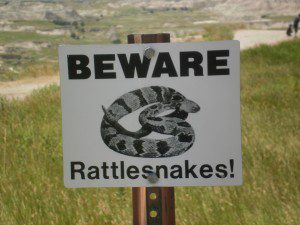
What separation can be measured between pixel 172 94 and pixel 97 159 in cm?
39

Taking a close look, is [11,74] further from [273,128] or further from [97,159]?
[97,159]

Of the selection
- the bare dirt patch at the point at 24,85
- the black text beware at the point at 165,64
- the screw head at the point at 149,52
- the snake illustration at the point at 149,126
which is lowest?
the snake illustration at the point at 149,126

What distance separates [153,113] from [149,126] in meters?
0.05

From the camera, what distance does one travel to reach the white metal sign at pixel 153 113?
1.93 m

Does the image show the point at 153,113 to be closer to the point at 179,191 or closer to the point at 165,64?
the point at 165,64

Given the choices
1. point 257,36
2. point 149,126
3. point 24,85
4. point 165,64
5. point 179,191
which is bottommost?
point 179,191

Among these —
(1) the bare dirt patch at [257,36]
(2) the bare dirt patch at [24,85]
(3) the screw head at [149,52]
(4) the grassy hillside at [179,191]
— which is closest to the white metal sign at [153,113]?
(3) the screw head at [149,52]

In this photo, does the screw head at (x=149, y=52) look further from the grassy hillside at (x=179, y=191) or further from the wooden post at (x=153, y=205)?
the grassy hillside at (x=179, y=191)

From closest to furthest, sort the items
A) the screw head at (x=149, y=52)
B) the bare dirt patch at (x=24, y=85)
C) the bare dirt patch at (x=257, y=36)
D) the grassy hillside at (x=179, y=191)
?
the screw head at (x=149, y=52)
the grassy hillside at (x=179, y=191)
the bare dirt patch at (x=24, y=85)
the bare dirt patch at (x=257, y=36)

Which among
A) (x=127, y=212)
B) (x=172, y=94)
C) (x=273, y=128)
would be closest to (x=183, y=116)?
(x=172, y=94)

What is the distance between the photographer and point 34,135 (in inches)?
215

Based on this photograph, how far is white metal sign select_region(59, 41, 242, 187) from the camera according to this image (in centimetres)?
193

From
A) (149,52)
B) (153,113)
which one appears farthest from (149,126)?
(149,52)

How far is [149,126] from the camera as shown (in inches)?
77.3
